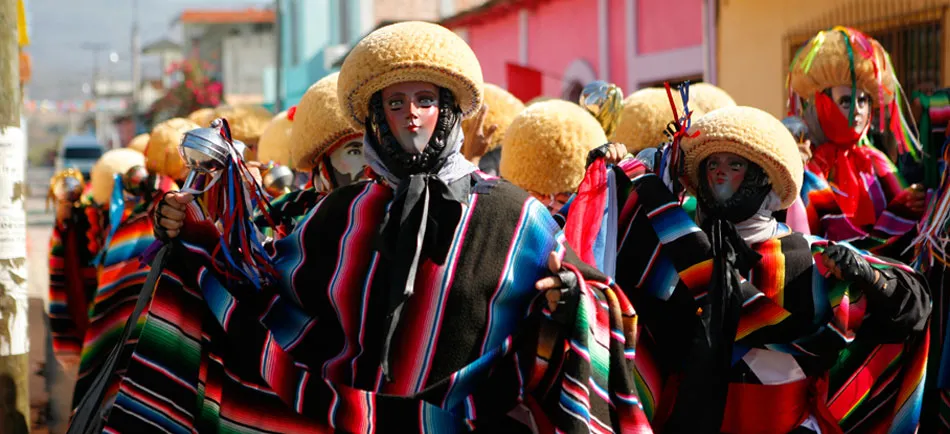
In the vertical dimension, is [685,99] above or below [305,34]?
below

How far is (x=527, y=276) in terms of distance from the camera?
11.7ft

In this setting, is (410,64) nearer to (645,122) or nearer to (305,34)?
(645,122)

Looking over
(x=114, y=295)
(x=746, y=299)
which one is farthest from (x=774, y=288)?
(x=114, y=295)

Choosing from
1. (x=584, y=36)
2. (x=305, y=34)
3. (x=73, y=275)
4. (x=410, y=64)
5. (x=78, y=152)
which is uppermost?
(x=305, y=34)

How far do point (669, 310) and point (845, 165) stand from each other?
77.4 inches

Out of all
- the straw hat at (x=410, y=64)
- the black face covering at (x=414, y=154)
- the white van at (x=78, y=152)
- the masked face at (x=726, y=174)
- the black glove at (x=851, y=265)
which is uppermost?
the straw hat at (x=410, y=64)

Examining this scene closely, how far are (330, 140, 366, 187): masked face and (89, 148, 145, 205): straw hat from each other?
404 centimetres

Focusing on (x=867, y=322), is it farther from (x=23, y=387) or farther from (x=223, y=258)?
(x=23, y=387)

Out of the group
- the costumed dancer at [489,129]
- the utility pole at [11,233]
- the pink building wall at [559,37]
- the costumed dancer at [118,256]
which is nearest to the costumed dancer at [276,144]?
the costumed dancer at [118,256]

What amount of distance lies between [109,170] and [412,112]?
5809 mm

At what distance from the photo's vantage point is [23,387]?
5.05 meters

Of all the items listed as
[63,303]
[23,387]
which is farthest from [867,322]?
[63,303]

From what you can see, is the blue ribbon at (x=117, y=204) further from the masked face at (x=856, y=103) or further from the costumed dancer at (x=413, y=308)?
the masked face at (x=856, y=103)

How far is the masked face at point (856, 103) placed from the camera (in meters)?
5.91
